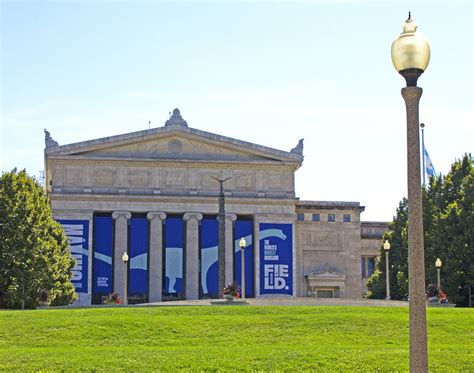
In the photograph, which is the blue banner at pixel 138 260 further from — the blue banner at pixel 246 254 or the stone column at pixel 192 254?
the blue banner at pixel 246 254

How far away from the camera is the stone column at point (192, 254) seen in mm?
90500

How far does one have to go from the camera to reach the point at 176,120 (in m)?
93.8

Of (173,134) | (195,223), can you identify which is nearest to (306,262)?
(195,223)

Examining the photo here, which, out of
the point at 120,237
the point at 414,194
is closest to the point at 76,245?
the point at 120,237

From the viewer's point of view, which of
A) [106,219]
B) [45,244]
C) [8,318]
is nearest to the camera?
[8,318]

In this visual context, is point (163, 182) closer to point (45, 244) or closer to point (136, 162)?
point (136, 162)

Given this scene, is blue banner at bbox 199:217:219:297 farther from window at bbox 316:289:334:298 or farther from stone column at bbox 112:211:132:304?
window at bbox 316:289:334:298

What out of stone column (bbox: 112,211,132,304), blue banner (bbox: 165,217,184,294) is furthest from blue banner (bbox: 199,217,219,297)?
stone column (bbox: 112,211,132,304)

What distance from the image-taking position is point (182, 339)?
3089cm

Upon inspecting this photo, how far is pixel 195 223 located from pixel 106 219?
9010 mm

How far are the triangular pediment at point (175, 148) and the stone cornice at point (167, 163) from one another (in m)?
0.44

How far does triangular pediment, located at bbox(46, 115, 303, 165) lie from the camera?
3627 inches

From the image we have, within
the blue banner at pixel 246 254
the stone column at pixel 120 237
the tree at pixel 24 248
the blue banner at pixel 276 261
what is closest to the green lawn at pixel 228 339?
the tree at pixel 24 248

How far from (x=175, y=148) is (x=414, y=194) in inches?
3167
